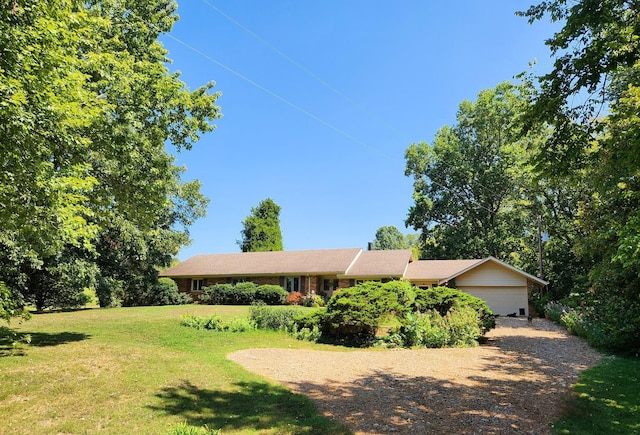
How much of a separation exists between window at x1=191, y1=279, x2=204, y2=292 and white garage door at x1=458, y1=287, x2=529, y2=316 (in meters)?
22.9

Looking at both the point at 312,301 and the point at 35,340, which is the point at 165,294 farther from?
the point at 35,340

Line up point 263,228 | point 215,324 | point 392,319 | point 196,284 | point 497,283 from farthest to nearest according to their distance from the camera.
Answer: point 263,228 → point 196,284 → point 497,283 → point 215,324 → point 392,319

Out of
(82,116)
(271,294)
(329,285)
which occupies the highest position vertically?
(82,116)

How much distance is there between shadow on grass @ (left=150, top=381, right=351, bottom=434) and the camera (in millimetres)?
6238

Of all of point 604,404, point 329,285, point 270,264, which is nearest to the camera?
point 604,404

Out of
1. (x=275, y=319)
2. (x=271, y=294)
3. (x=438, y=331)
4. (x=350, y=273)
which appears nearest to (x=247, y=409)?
(x=438, y=331)

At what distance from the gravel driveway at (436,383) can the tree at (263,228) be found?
121ft

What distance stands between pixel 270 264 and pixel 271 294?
4.67 metres

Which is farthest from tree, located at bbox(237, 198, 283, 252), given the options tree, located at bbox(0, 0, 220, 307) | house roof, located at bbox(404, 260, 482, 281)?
tree, located at bbox(0, 0, 220, 307)

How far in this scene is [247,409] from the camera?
23.1 ft

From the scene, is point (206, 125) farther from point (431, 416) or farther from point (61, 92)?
point (431, 416)

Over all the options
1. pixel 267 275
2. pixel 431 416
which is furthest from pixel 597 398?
pixel 267 275

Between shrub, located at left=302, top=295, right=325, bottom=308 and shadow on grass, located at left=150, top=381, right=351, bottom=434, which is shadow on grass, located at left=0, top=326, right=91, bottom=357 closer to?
shadow on grass, located at left=150, top=381, right=351, bottom=434

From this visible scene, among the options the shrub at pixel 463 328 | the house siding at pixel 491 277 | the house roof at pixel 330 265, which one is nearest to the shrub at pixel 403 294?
the shrub at pixel 463 328
